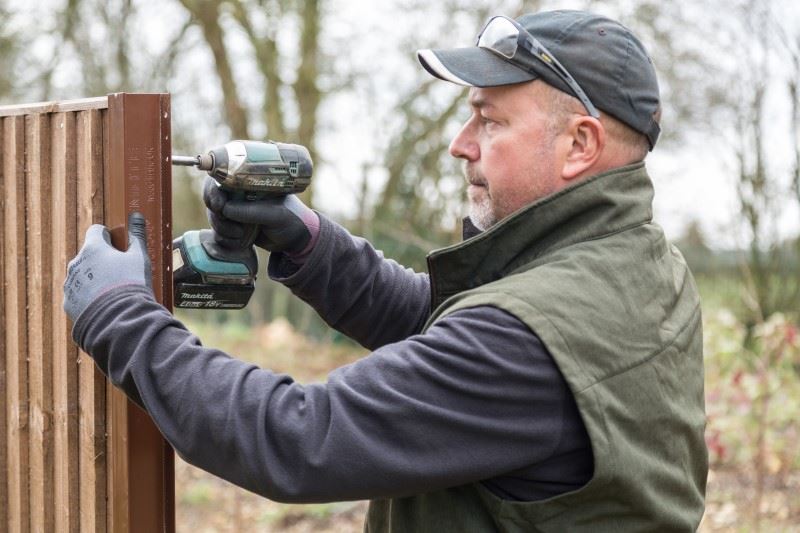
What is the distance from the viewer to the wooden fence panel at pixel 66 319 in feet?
6.65

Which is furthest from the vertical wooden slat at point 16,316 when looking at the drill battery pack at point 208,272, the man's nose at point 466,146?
the man's nose at point 466,146

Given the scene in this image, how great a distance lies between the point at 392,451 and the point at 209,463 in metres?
0.33

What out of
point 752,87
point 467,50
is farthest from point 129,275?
point 752,87

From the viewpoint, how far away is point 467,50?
82.1 inches

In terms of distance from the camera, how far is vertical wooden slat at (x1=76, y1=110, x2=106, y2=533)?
2100 mm

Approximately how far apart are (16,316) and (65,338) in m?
0.31

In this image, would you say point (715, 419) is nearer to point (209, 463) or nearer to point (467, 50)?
point (467, 50)

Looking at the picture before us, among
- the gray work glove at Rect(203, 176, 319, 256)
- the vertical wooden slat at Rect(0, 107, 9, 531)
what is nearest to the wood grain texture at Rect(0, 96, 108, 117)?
the vertical wooden slat at Rect(0, 107, 9, 531)

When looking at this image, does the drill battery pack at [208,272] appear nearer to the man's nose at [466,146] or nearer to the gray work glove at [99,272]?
the gray work glove at [99,272]

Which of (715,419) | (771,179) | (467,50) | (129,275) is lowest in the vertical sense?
(715,419)

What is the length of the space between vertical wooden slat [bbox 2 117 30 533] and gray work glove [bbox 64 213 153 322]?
61cm

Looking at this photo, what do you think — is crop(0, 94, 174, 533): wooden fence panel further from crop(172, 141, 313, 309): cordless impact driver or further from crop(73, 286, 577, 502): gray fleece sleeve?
crop(73, 286, 577, 502): gray fleece sleeve

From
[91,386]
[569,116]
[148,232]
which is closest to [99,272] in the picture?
[148,232]

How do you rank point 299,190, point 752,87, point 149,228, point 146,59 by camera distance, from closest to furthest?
point 149,228 < point 299,190 < point 752,87 < point 146,59
